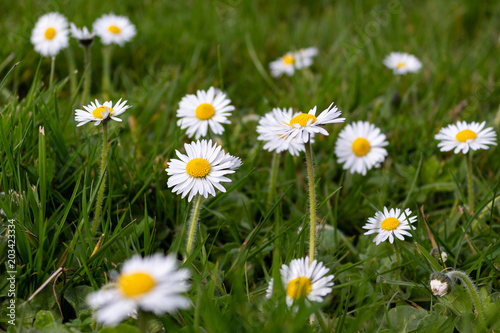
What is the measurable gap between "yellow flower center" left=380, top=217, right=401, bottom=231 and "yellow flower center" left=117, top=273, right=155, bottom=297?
0.88 m

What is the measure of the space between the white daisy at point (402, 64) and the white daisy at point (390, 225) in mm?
1666

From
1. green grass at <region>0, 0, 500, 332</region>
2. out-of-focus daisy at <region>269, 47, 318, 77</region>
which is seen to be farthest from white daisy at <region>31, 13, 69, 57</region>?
out-of-focus daisy at <region>269, 47, 318, 77</region>

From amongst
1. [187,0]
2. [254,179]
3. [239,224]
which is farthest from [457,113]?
[187,0]


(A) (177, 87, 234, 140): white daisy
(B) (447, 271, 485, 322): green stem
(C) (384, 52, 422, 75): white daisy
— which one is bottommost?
(B) (447, 271, 485, 322): green stem

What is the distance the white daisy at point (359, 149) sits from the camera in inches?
84.0

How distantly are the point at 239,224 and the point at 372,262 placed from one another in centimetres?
58

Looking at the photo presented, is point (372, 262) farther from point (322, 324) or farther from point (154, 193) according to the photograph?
point (154, 193)

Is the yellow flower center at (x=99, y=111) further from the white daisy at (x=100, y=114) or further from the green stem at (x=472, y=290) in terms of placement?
the green stem at (x=472, y=290)

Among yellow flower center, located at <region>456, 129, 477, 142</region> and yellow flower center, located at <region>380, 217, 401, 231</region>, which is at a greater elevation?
yellow flower center, located at <region>456, 129, 477, 142</region>

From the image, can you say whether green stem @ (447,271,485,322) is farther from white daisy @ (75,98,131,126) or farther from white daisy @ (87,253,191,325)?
white daisy @ (75,98,131,126)

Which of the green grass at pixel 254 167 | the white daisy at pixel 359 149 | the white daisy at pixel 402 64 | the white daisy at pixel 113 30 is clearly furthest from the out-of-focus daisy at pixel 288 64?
the white daisy at pixel 359 149

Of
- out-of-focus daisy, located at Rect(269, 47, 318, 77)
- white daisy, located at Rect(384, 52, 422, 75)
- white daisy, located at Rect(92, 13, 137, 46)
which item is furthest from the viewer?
out-of-focus daisy, located at Rect(269, 47, 318, 77)

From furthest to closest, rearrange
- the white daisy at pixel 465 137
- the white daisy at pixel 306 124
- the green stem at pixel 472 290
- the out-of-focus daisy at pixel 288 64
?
the out-of-focus daisy at pixel 288 64, the white daisy at pixel 465 137, the white daisy at pixel 306 124, the green stem at pixel 472 290

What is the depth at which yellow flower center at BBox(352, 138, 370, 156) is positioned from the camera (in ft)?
7.03
